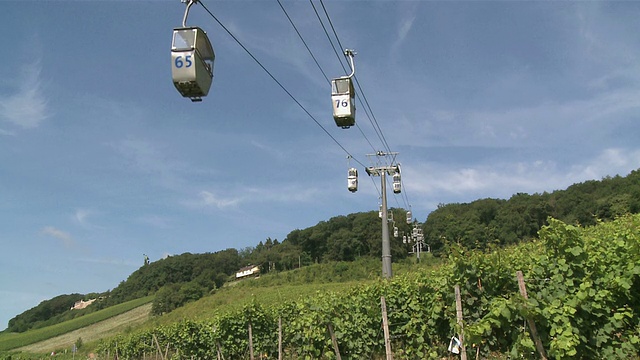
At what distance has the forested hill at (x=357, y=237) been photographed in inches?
2228

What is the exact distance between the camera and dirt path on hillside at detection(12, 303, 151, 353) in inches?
2512

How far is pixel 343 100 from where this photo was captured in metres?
8.38

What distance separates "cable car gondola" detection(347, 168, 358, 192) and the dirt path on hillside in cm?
5475

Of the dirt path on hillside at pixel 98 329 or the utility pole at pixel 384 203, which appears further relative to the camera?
the dirt path on hillside at pixel 98 329

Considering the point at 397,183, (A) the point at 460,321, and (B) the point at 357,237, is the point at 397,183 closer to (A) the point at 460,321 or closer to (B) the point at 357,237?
(A) the point at 460,321

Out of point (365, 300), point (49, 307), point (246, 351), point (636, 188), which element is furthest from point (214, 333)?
point (49, 307)

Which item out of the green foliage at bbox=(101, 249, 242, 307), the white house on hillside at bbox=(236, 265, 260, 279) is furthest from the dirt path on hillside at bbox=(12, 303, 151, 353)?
the white house on hillside at bbox=(236, 265, 260, 279)

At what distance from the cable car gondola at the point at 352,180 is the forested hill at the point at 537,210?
34359mm

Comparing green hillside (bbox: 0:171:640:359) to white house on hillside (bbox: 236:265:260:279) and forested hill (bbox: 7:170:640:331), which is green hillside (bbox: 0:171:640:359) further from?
white house on hillside (bbox: 236:265:260:279)

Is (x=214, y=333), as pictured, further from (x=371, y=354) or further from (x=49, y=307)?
(x=49, y=307)

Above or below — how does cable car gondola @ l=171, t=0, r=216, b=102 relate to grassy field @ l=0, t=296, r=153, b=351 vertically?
above

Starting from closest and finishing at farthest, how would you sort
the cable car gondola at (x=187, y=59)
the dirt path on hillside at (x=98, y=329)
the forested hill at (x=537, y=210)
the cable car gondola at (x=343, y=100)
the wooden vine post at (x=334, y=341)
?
the cable car gondola at (x=187, y=59) < the cable car gondola at (x=343, y=100) < the wooden vine post at (x=334, y=341) < the forested hill at (x=537, y=210) < the dirt path on hillside at (x=98, y=329)

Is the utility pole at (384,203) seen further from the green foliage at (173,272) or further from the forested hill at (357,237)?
the green foliage at (173,272)

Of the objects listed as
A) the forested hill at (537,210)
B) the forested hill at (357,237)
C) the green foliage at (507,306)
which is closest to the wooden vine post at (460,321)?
the green foliage at (507,306)
